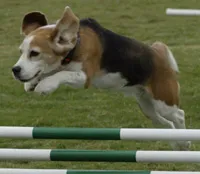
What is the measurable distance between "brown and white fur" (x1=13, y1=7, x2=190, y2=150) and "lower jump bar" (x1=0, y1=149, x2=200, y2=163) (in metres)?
0.59

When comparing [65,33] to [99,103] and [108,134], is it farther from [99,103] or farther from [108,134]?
[99,103]

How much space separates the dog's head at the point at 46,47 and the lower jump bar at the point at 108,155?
655 millimetres

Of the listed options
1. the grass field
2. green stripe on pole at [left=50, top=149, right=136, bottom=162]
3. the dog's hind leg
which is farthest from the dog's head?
the grass field

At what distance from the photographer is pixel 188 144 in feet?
24.7

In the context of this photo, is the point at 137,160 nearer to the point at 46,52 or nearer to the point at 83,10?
the point at 46,52

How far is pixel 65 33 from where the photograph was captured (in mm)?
6234

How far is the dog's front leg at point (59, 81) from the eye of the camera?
19.8 feet

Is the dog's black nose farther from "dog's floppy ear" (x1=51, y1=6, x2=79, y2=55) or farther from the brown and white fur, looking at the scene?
"dog's floppy ear" (x1=51, y1=6, x2=79, y2=55)

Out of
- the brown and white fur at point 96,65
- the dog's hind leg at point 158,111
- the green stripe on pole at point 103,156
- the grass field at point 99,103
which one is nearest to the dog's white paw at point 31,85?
the brown and white fur at point 96,65

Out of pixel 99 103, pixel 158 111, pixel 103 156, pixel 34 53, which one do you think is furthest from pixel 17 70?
pixel 99 103

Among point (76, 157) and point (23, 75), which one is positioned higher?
point (23, 75)

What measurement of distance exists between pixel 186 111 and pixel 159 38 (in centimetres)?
615

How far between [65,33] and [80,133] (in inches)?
47.0

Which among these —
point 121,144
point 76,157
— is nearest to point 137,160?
point 76,157
